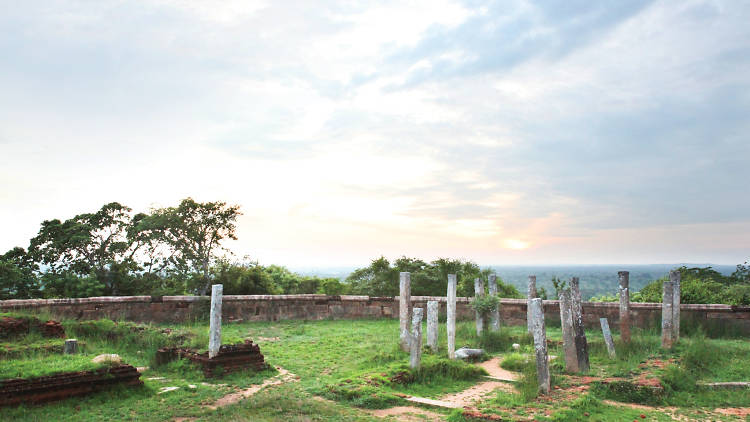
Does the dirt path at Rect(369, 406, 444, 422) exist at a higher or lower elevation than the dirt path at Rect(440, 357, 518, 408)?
lower

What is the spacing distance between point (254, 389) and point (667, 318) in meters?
9.28

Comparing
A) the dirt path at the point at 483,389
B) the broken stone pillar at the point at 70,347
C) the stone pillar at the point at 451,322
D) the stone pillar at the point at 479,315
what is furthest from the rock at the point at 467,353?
the broken stone pillar at the point at 70,347

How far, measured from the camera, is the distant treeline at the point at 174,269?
17.9 m

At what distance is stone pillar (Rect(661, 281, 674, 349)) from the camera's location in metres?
11.5

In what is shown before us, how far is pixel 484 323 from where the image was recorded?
44.9ft

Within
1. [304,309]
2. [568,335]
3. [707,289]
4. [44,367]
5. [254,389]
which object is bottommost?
[254,389]

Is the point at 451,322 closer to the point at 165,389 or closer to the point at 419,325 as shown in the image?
the point at 419,325

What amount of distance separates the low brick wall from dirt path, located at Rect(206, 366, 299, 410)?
7925mm

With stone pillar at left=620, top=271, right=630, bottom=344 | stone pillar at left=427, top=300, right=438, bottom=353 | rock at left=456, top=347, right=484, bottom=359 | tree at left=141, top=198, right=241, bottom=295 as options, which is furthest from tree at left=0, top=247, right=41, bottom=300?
stone pillar at left=620, top=271, right=630, bottom=344

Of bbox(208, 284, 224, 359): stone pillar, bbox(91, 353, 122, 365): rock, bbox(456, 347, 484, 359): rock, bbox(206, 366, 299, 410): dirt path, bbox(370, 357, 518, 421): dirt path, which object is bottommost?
bbox(206, 366, 299, 410): dirt path

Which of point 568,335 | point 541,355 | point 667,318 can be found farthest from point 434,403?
point 667,318

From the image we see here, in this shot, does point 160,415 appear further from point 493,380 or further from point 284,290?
point 284,290

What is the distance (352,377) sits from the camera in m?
9.16

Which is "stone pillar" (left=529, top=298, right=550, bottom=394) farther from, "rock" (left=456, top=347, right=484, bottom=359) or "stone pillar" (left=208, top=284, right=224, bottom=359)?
"stone pillar" (left=208, top=284, right=224, bottom=359)
